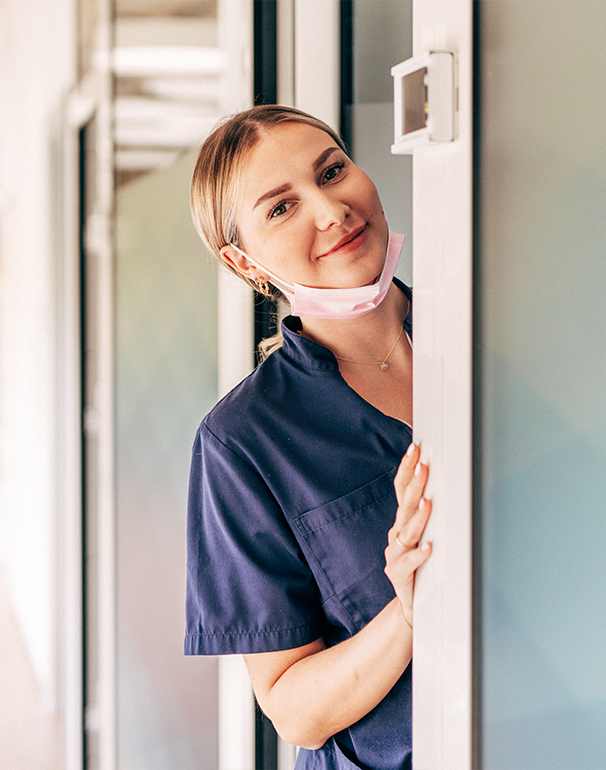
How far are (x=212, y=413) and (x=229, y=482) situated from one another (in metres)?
0.10

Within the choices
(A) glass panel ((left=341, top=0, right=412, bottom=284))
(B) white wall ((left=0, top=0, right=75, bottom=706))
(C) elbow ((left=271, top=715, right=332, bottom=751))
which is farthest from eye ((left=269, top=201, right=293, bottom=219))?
(B) white wall ((left=0, top=0, right=75, bottom=706))

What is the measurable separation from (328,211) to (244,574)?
465mm

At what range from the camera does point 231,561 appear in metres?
0.95

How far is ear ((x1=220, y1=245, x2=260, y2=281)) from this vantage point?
104 cm

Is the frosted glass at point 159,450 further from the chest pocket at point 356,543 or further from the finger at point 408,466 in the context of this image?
the finger at point 408,466

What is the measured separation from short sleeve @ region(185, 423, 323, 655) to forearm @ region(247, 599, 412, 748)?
0.05 m

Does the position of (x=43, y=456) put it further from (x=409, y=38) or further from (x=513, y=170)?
(x=513, y=170)

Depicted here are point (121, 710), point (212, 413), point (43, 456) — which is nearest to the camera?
point (212, 413)

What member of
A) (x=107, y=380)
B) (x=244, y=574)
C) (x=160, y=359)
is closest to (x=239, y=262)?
(x=244, y=574)

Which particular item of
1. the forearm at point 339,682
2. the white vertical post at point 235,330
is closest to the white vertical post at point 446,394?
the forearm at point 339,682

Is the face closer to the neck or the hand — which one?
the neck

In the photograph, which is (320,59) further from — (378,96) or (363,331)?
(363,331)

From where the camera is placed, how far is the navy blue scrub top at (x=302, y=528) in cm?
93

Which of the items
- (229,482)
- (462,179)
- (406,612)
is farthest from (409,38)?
(406,612)
